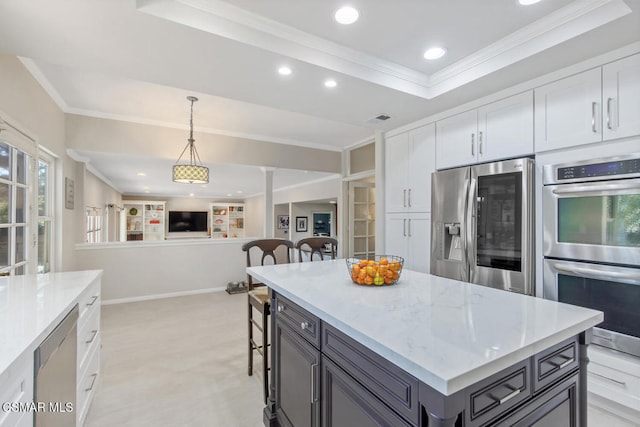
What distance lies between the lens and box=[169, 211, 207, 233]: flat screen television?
11977 mm

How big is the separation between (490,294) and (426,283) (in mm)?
332

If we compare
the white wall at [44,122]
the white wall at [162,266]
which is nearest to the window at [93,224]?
the white wall at [162,266]

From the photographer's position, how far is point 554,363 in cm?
106

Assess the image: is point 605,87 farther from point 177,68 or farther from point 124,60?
point 124,60

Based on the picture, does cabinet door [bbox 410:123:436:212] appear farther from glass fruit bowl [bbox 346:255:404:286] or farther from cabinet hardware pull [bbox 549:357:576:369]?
cabinet hardware pull [bbox 549:357:576:369]

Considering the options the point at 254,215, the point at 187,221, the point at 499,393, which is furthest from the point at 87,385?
the point at 187,221

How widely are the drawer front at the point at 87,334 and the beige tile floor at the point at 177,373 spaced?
1.57ft

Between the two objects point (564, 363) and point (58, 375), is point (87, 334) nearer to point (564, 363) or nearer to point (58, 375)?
point (58, 375)

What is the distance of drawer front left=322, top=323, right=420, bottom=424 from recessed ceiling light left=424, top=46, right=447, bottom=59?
6.94ft

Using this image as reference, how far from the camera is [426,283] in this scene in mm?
1711

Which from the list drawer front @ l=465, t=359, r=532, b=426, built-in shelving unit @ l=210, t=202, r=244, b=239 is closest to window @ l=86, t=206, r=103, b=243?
built-in shelving unit @ l=210, t=202, r=244, b=239

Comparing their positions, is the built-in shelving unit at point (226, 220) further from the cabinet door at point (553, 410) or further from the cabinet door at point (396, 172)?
the cabinet door at point (553, 410)

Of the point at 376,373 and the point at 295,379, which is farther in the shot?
the point at 295,379

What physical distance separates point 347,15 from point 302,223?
799 cm
